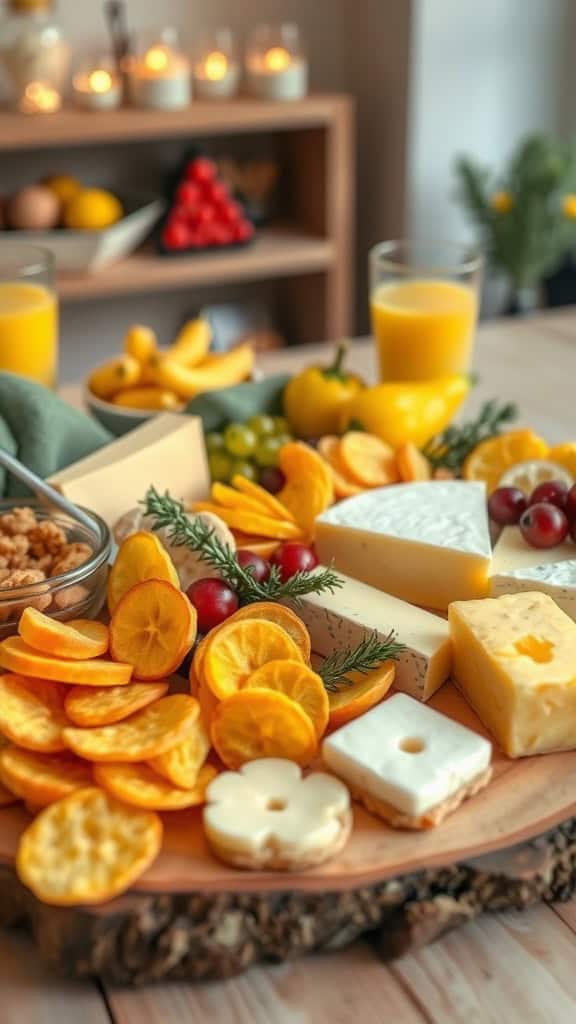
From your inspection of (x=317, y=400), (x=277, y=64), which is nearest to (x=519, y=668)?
(x=317, y=400)

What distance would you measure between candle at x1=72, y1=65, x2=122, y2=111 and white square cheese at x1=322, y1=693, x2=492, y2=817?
91.5 inches

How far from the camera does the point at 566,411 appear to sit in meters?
1.66

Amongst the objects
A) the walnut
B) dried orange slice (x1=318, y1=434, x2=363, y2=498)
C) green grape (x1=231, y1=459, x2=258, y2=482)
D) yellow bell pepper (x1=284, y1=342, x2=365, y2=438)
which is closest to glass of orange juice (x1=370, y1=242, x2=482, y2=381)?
yellow bell pepper (x1=284, y1=342, x2=365, y2=438)

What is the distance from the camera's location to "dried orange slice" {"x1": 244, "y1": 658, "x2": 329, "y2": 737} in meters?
0.87

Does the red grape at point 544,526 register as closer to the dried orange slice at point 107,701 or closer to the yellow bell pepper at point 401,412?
the yellow bell pepper at point 401,412

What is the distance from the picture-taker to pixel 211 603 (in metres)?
0.99

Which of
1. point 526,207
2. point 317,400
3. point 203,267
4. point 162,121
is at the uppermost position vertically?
point 162,121

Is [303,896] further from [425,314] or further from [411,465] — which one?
[425,314]

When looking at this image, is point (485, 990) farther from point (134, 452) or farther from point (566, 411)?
point (566, 411)

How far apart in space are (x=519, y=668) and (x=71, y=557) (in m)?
0.45

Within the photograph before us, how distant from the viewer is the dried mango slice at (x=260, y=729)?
2.69 feet

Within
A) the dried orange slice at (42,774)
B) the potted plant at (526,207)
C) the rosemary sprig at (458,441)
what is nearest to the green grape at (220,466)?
the rosemary sprig at (458,441)

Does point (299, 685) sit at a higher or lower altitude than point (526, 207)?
higher

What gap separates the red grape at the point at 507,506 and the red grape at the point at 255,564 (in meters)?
0.27
